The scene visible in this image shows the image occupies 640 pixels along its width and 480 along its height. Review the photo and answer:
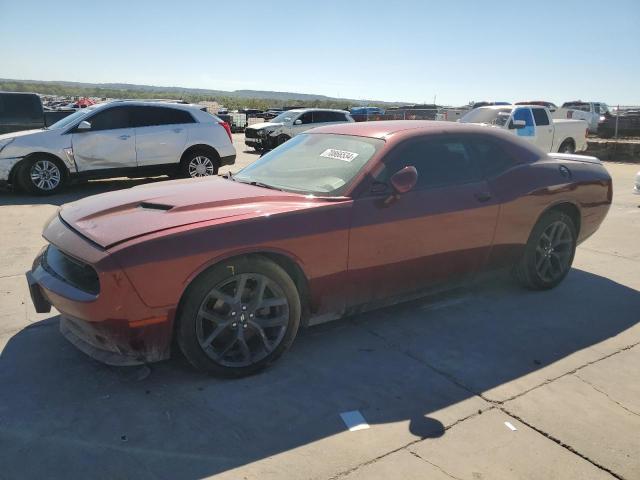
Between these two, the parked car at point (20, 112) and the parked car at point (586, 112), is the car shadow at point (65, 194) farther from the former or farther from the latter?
the parked car at point (586, 112)

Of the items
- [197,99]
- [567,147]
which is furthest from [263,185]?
[197,99]

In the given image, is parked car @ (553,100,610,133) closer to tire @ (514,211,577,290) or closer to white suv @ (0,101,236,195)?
white suv @ (0,101,236,195)

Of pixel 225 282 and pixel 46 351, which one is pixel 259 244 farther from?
pixel 46 351

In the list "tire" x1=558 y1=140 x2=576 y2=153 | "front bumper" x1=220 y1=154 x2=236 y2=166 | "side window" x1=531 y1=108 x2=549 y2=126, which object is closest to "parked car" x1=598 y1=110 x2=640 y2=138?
"tire" x1=558 y1=140 x2=576 y2=153

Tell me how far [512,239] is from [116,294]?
314 centimetres

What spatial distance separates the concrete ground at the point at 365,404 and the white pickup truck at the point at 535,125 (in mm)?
9487

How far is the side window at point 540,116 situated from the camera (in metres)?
13.6

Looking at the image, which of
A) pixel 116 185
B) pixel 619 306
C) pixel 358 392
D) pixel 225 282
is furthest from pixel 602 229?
pixel 116 185

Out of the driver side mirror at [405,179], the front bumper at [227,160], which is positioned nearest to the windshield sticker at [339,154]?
the driver side mirror at [405,179]

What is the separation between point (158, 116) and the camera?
9797 millimetres

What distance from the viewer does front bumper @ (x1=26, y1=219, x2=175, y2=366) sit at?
9.02ft

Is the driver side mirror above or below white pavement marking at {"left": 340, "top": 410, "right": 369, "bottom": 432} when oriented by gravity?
above

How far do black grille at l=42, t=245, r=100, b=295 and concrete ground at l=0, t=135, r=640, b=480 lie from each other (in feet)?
1.99

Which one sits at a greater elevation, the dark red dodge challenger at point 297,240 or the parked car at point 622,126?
the parked car at point 622,126
